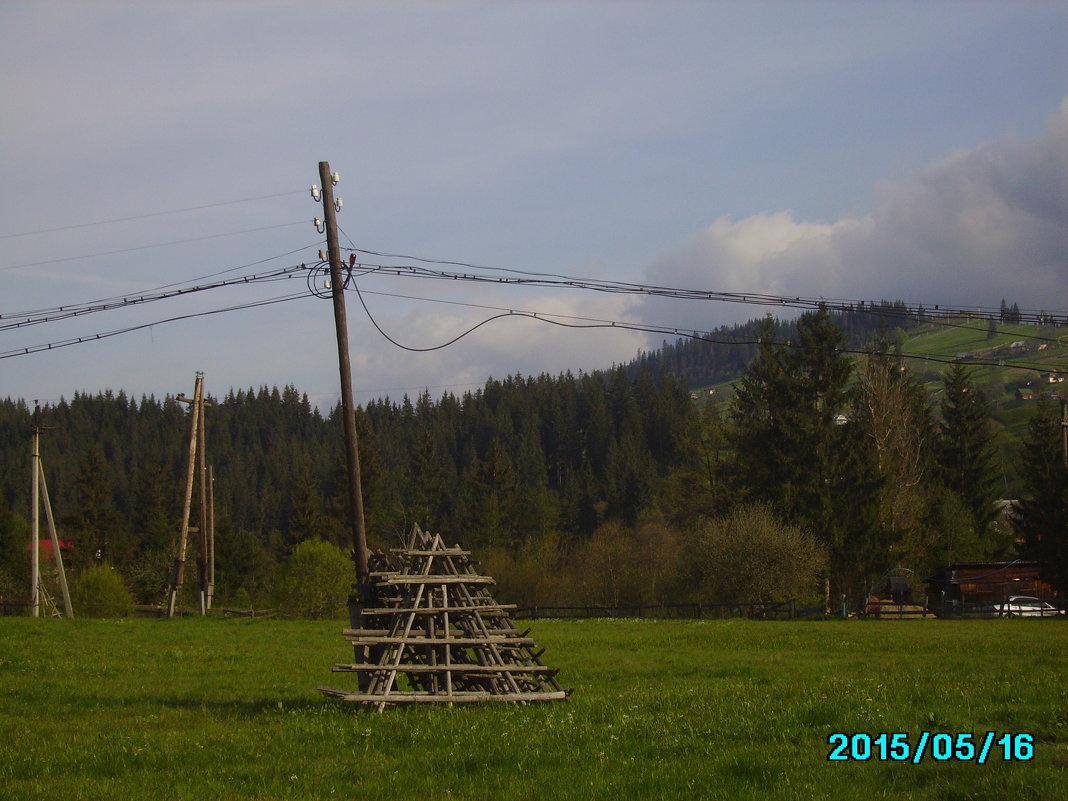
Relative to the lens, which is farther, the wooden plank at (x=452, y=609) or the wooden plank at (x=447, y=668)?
the wooden plank at (x=452, y=609)

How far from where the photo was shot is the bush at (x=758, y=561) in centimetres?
5512

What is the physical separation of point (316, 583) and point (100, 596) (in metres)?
12.2

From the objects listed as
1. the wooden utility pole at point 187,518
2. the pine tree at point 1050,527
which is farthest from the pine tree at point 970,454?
the wooden utility pole at point 187,518

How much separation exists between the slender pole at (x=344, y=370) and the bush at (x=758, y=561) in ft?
130

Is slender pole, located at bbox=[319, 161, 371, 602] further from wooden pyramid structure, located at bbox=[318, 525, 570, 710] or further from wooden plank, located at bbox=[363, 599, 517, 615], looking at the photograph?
wooden plank, located at bbox=[363, 599, 517, 615]

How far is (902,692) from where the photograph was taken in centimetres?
1414

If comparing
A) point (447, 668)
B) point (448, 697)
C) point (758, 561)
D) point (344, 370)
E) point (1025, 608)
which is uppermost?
point (344, 370)

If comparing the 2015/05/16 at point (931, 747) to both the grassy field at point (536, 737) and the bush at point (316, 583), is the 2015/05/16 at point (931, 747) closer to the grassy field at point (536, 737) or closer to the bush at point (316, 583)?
the grassy field at point (536, 737)

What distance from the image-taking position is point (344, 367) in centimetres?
1895

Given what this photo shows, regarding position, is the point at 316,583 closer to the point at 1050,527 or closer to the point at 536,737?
the point at 1050,527

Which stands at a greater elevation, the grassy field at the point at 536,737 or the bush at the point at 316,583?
the grassy field at the point at 536,737

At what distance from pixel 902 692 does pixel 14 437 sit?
186m

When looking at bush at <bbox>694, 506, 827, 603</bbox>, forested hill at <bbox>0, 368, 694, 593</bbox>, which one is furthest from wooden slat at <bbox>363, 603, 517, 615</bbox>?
forested hill at <bbox>0, 368, 694, 593</bbox>

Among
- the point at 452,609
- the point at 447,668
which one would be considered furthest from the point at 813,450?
the point at 447,668
